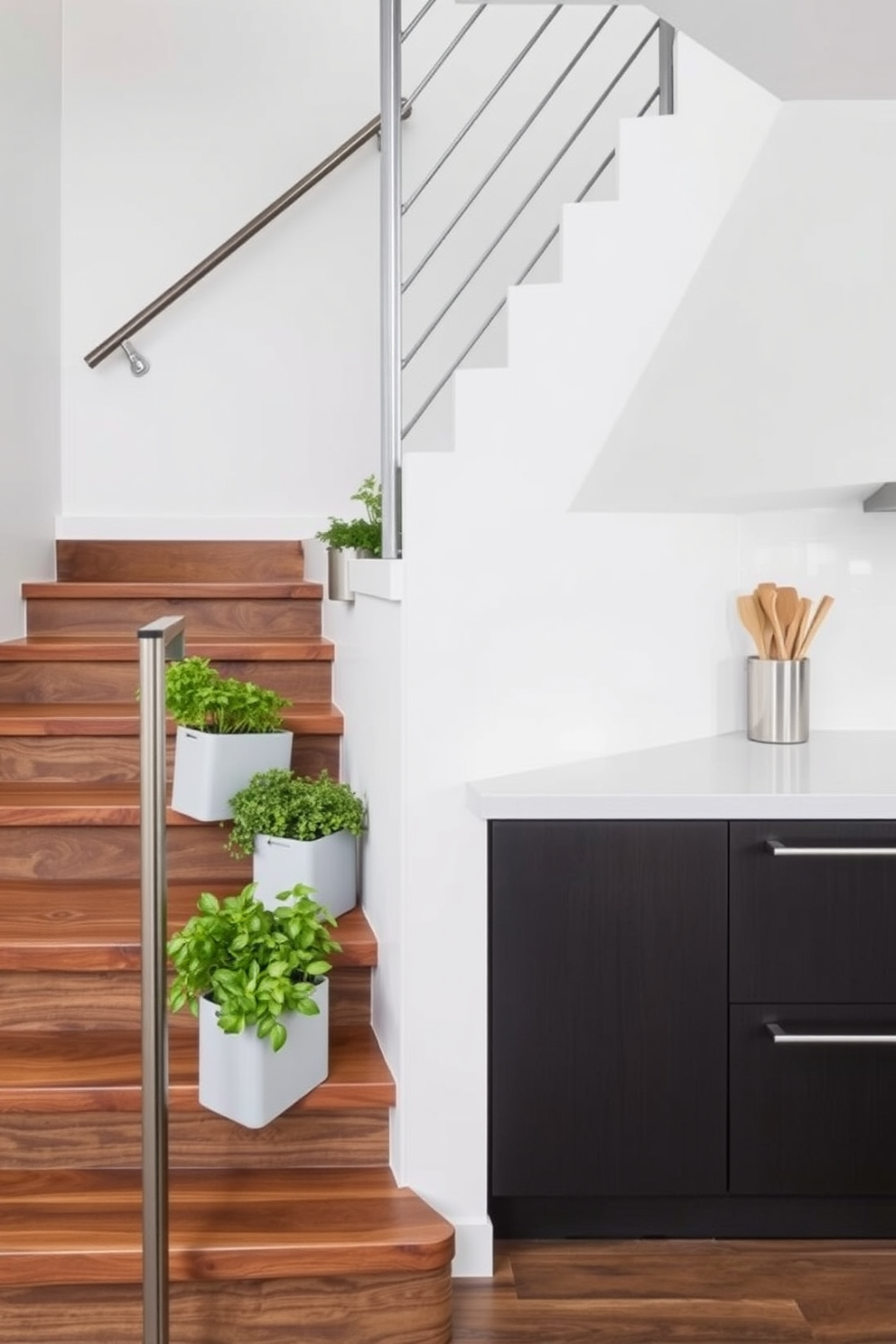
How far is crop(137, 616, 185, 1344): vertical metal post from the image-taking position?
1.78 metres

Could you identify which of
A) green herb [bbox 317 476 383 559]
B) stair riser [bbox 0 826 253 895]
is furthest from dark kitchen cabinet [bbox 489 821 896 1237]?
stair riser [bbox 0 826 253 895]

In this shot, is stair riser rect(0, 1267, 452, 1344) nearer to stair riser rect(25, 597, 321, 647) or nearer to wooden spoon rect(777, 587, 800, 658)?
wooden spoon rect(777, 587, 800, 658)

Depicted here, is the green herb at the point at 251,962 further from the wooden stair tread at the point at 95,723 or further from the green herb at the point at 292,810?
the wooden stair tread at the point at 95,723

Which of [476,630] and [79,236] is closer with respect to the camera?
[476,630]

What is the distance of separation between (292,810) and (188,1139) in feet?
2.03

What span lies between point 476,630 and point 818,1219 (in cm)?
120

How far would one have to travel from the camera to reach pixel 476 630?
90.3 inches

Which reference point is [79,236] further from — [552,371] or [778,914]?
[778,914]

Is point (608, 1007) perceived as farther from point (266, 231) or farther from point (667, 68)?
point (266, 231)

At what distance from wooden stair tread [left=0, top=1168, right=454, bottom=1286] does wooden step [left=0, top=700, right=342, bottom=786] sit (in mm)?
1037

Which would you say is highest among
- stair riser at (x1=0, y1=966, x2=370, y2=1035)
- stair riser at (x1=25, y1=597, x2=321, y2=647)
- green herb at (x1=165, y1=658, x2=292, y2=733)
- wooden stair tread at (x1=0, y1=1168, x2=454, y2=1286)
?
stair riser at (x1=25, y1=597, x2=321, y2=647)

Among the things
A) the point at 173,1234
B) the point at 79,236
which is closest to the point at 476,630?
the point at 173,1234

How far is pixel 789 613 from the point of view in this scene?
2.54 meters

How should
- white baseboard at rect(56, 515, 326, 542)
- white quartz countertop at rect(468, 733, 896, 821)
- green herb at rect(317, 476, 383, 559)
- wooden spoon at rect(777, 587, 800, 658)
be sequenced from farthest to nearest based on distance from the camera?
white baseboard at rect(56, 515, 326, 542), green herb at rect(317, 476, 383, 559), wooden spoon at rect(777, 587, 800, 658), white quartz countertop at rect(468, 733, 896, 821)
